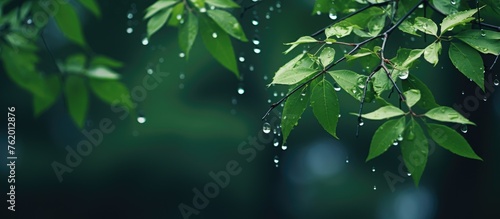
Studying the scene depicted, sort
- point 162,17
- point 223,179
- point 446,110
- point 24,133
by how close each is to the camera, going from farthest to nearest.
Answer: point 223,179, point 24,133, point 162,17, point 446,110

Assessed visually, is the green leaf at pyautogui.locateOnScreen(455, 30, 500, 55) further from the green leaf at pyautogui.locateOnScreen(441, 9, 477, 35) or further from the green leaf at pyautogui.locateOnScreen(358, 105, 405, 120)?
the green leaf at pyautogui.locateOnScreen(358, 105, 405, 120)

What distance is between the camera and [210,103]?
519 cm

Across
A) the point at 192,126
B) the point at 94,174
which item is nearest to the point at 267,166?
the point at 192,126

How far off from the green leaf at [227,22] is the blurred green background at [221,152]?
11.9 ft

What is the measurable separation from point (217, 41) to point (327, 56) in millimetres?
270

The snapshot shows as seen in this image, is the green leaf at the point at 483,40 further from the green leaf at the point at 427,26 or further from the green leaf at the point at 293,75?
the green leaf at the point at 293,75

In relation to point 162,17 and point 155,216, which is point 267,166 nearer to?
point 155,216

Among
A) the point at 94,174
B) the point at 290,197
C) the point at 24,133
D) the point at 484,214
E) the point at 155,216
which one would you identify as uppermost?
the point at 24,133

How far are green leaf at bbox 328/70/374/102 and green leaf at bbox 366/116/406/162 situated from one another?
0.28ft

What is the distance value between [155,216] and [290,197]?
1326 millimetres

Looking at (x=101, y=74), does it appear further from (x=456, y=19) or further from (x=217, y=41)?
(x=456, y=19)

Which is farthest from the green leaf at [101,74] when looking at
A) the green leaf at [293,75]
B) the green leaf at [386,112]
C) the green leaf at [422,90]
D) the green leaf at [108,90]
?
the green leaf at [422,90]

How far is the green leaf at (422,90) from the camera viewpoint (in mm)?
997

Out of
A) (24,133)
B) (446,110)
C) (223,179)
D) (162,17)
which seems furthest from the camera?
(223,179)
